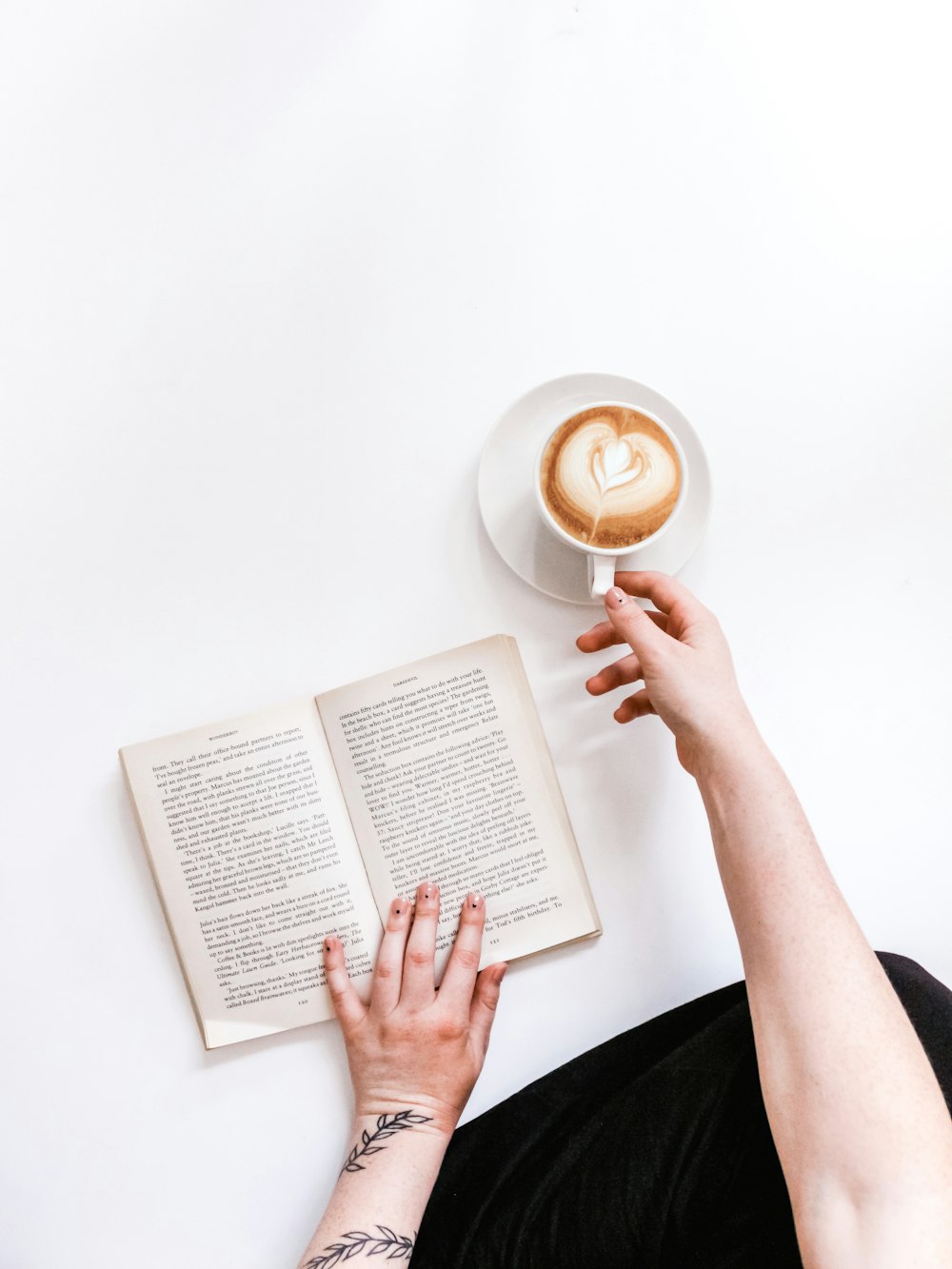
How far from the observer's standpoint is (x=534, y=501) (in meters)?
0.95

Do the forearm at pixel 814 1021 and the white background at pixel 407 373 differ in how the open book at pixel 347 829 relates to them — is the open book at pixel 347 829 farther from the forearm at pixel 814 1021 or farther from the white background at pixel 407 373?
the forearm at pixel 814 1021

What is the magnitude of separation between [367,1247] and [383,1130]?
0.33 ft

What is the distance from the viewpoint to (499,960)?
96cm

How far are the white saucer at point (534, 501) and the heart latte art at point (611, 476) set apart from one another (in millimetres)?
97

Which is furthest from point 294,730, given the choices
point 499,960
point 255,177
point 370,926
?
point 255,177

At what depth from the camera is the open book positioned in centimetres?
96

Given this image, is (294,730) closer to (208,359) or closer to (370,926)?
(370,926)

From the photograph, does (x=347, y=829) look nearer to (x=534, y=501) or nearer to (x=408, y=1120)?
(x=408, y=1120)

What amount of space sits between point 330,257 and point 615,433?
401mm

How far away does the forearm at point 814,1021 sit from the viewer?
693 mm

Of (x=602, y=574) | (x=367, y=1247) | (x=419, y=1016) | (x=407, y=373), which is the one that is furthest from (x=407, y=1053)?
(x=407, y=373)

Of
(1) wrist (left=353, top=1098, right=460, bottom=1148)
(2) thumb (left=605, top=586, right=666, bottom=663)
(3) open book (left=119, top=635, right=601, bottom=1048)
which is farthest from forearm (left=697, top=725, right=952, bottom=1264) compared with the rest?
(1) wrist (left=353, top=1098, right=460, bottom=1148)

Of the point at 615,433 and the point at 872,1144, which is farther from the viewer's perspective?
the point at 615,433

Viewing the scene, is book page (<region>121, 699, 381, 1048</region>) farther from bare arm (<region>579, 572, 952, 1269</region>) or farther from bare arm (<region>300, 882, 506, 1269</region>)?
bare arm (<region>579, 572, 952, 1269</region>)
